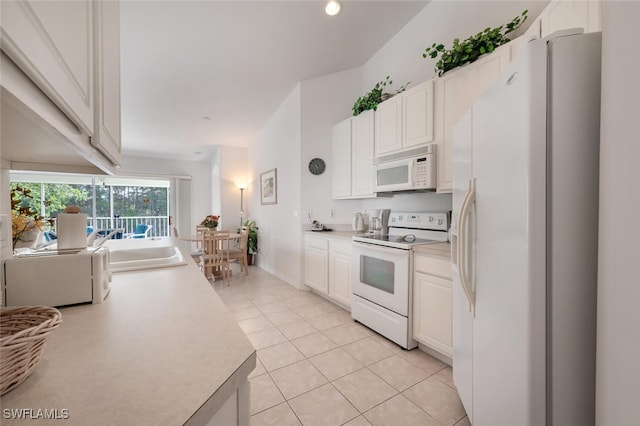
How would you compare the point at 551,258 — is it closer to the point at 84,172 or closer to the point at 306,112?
the point at 84,172

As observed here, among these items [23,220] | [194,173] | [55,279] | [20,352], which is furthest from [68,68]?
[194,173]

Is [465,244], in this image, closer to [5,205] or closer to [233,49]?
[5,205]

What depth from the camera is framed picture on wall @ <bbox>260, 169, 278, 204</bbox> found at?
459 centimetres

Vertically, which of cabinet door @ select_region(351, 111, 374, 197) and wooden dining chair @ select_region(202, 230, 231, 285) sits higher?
cabinet door @ select_region(351, 111, 374, 197)

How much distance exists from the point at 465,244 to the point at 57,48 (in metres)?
1.45

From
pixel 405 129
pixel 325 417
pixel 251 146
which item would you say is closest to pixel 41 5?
pixel 325 417

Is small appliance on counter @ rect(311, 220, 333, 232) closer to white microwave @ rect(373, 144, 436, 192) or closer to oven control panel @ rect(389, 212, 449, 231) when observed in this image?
oven control panel @ rect(389, 212, 449, 231)

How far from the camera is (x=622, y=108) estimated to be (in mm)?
588

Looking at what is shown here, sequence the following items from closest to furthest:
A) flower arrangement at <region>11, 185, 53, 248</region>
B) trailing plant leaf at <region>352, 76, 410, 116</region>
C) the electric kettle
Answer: flower arrangement at <region>11, 185, 53, 248</region>, trailing plant leaf at <region>352, 76, 410, 116</region>, the electric kettle

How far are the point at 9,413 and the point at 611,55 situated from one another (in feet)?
4.63

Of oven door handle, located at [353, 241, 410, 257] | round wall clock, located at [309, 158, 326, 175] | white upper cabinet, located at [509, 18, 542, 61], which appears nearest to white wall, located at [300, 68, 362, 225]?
round wall clock, located at [309, 158, 326, 175]

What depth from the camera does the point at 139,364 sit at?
1.81 feet

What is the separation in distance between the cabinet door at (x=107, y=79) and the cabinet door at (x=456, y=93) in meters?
2.11

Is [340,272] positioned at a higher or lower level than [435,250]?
lower
